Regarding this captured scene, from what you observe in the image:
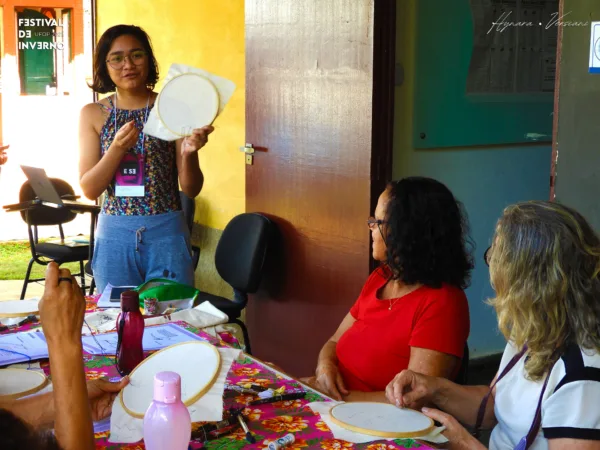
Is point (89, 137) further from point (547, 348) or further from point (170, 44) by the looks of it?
point (170, 44)

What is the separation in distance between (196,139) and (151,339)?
0.99 metres

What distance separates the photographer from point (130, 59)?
3238 mm

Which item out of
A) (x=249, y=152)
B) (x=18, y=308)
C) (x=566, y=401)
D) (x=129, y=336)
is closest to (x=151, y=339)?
(x=129, y=336)

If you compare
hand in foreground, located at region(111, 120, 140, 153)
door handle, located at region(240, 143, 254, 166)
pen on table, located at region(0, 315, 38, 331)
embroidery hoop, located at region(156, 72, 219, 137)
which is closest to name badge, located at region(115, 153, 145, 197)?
hand in foreground, located at region(111, 120, 140, 153)

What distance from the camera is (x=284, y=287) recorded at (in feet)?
13.8

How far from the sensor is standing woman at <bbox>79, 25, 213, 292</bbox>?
3250 mm

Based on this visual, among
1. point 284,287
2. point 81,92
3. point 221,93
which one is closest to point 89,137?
point 221,93

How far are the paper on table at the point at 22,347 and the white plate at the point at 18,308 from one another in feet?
0.55

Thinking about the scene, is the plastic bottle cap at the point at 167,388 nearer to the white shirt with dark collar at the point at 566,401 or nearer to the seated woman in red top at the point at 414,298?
the white shirt with dark collar at the point at 566,401

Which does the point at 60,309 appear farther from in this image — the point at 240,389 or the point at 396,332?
the point at 396,332

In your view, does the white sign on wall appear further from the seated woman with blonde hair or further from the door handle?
the door handle

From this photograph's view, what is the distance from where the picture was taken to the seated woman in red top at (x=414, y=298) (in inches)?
90.6

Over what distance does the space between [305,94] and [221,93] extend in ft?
3.34

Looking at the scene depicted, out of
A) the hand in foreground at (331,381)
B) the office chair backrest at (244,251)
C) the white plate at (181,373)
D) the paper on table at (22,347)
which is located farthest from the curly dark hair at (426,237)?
the office chair backrest at (244,251)
